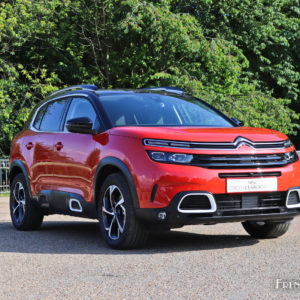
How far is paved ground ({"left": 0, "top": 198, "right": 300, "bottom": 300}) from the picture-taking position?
4.82 metres

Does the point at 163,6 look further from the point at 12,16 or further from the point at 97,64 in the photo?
the point at 12,16

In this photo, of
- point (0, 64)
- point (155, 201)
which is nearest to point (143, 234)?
point (155, 201)

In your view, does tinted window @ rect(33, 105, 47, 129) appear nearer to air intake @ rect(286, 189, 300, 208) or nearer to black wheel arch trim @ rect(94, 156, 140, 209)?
black wheel arch trim @ rect(94, 156, 140, 209)

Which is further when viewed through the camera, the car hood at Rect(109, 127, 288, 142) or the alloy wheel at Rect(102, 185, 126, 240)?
the alloy wheel at Rect(102, 185, 126, 240)

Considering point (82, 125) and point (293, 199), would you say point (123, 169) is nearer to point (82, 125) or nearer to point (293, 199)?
point (82, 125)

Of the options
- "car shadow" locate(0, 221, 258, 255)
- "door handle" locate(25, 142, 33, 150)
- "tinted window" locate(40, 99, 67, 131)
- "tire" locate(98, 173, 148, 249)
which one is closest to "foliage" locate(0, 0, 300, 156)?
"door handle" locate(25, 142, 33, 150)

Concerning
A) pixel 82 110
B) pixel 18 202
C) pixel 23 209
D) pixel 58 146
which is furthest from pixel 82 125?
pixel 18 202

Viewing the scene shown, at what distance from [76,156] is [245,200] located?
206 centimetres

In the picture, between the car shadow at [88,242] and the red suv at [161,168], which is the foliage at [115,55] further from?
the red suv at [161,168]

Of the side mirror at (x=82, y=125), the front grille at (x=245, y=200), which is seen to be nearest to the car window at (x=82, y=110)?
the side mirror at (x=82, y=125)

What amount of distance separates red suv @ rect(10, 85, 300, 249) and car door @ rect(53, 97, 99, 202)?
0.04 feet

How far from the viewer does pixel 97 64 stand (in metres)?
26.0

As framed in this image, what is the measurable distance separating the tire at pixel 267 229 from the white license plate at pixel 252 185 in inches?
41.7

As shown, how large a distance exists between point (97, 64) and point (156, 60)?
7.43 ft
